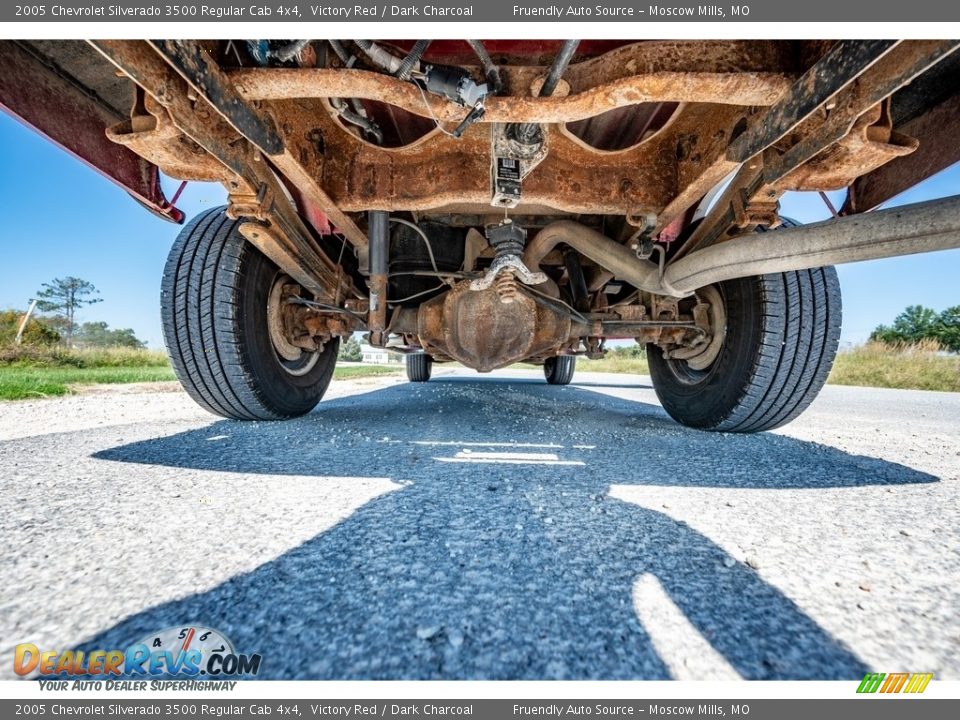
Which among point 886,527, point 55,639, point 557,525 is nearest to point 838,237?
point 886,527

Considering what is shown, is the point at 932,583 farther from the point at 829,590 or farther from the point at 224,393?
the point at 224,393

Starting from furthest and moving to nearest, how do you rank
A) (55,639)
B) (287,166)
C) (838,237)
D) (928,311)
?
(928,311) → (287,166) → (838,237) → (55,639)

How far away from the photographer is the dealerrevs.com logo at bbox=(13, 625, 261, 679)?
439mm

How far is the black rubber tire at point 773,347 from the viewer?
5.00ft

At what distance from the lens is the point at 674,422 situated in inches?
79.2

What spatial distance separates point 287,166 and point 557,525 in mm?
1113

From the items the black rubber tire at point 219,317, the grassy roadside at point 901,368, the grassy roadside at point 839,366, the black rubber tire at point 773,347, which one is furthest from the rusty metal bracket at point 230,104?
the grassy roadside at point 901,368

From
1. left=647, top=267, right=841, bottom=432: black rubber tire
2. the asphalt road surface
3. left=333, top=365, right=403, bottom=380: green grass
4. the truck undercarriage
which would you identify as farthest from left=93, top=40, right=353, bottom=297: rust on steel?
left=333, top=365, right=403, bottom=380: green grass

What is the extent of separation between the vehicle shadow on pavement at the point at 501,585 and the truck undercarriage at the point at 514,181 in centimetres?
60

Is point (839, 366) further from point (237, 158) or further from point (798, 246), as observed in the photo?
point (237, 158)

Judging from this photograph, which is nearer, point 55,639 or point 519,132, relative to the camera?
point 55,639

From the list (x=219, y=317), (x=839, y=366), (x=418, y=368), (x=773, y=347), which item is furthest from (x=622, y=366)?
(x=219, y=317)

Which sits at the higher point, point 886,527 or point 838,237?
point 838,237

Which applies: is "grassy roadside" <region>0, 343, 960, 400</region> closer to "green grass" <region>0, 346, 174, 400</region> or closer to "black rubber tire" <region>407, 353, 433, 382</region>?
"green grass" <region>0, 346, 174, 400</region>
